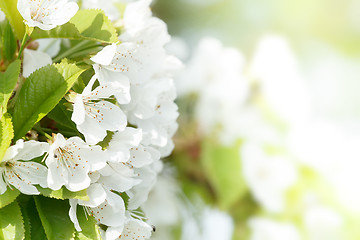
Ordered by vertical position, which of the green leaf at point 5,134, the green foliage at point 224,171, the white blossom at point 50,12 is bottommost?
the green foliage at point 224,171

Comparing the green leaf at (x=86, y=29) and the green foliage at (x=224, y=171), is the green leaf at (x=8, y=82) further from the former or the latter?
the green foliage at (x=224, y=171)

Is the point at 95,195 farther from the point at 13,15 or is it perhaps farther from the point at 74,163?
the point at 13,15

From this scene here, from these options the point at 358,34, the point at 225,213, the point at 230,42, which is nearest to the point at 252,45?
the point at 230,42

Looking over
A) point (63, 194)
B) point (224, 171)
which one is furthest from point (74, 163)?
point (224, 171)

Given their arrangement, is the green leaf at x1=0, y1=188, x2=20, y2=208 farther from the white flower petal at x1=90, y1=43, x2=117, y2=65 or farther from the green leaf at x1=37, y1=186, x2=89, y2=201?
the white flower petal at x1=90, y1=43, x2=117, y2=65

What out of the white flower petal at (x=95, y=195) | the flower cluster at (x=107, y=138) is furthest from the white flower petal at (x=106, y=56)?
the white flower petal at (x=95, y=195)

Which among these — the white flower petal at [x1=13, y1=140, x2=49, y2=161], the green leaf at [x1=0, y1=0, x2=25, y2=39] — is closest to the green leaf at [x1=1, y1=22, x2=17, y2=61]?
the green leaf at [x1=0, y1=0, x2=25, y2=39]
